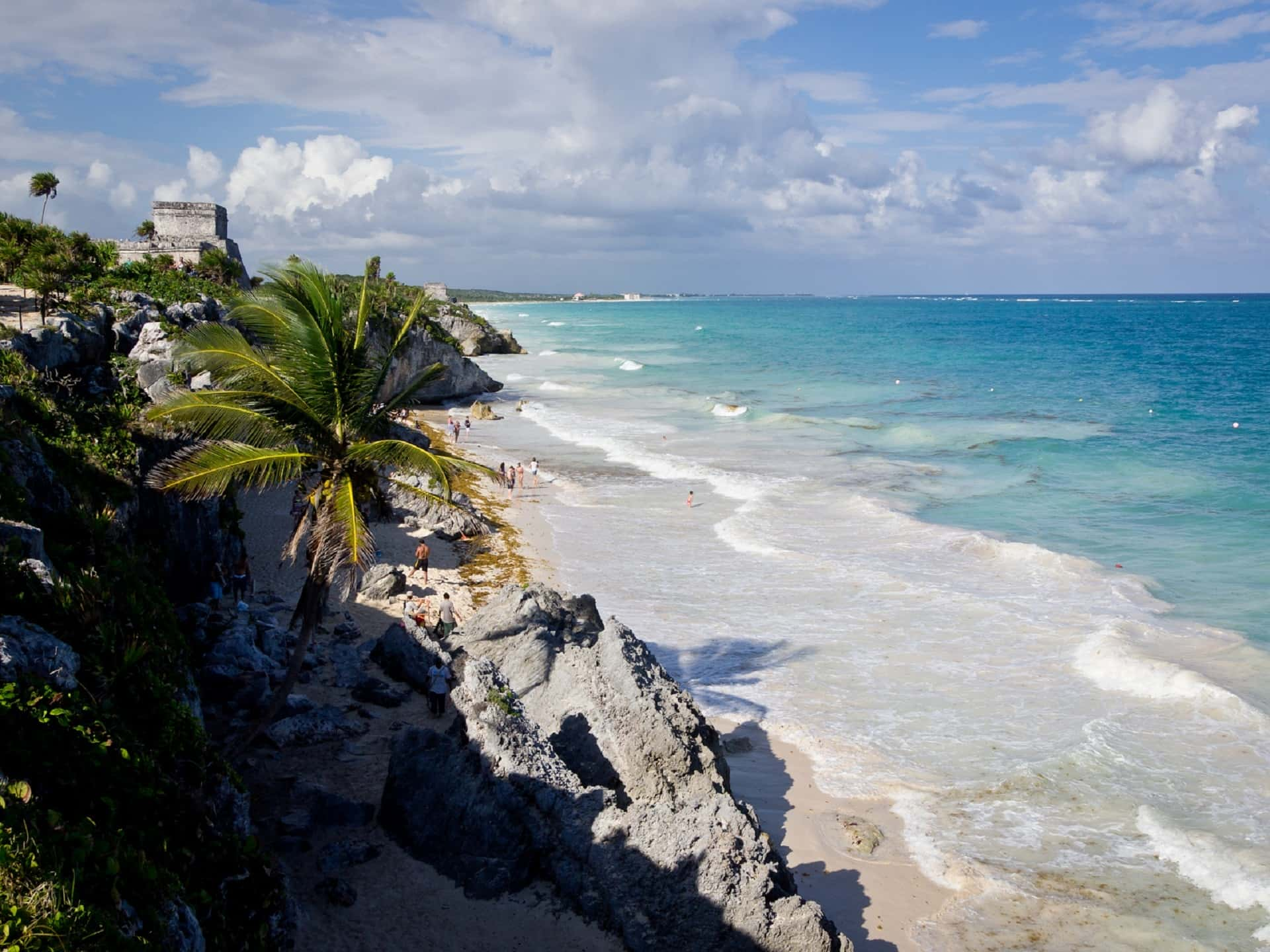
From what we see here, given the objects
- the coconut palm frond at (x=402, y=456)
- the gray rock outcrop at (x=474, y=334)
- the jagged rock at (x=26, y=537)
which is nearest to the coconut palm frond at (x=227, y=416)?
the coconut palm frond at (x=402, y=456)

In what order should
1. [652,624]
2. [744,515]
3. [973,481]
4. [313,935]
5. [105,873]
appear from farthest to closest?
[973,481] < [744,515] < [652,624] < [313,935] < [105,873]

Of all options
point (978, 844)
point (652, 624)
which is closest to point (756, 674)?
point (652, 624)

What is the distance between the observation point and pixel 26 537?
277 inches

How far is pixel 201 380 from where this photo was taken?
18266mm

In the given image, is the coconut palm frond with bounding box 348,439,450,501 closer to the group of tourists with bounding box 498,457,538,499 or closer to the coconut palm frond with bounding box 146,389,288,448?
the coconut palm frond with bounding box 146,389,288,448

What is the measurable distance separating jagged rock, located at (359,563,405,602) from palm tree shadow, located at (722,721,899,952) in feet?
24.2

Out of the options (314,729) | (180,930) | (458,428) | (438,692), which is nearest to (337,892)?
(314,729)

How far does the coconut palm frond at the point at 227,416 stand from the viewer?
30.5ft

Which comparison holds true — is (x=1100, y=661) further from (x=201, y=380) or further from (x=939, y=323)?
(x=939, y=323)

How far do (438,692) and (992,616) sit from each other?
11.1 metres

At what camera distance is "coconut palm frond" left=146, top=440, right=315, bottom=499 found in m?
9.00

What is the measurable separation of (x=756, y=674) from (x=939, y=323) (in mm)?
133063

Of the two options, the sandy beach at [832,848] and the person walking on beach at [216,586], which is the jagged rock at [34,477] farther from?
Result: the sandy beach at [832,848]

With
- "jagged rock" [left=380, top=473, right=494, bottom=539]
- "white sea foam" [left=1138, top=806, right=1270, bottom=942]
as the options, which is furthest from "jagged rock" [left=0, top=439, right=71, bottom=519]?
"white sea foam" [left=1138, top=806, right=1270, bottom=942]
